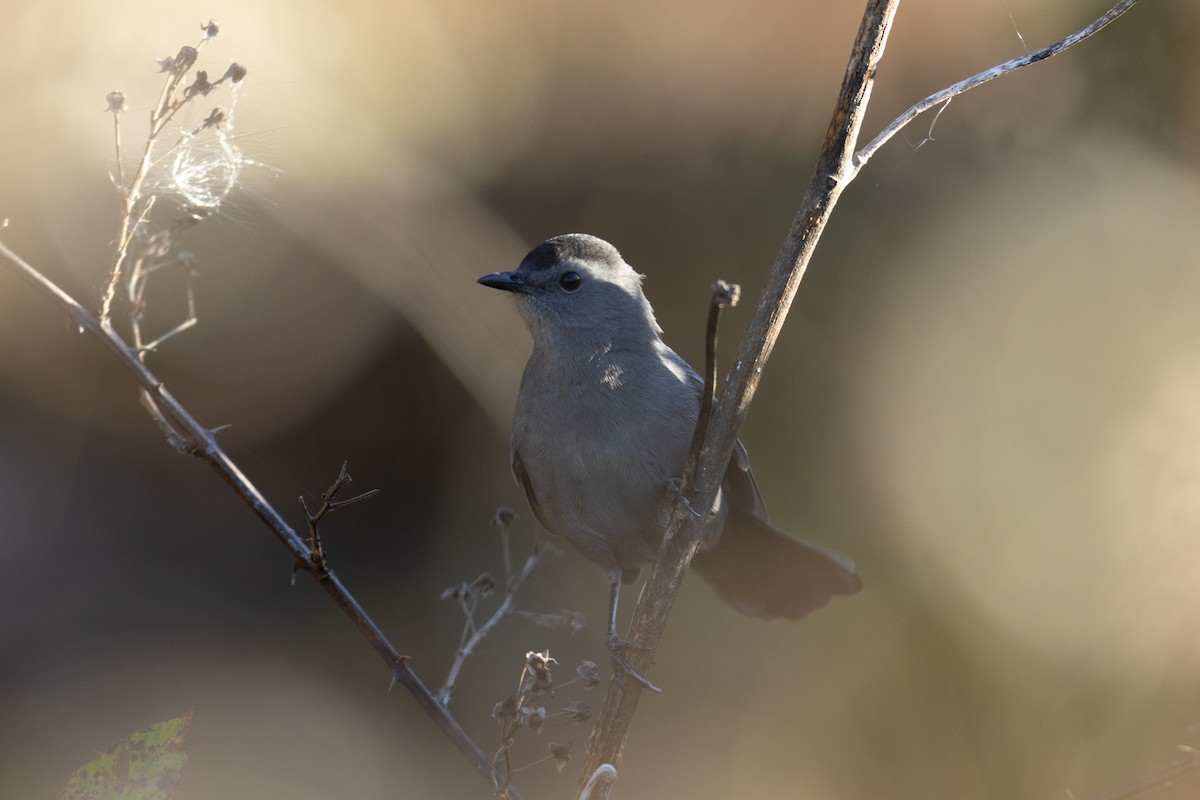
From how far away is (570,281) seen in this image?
146 inches

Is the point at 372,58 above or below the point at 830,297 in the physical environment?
above

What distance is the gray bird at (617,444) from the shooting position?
3365mm

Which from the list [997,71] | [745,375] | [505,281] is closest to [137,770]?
[745,375]

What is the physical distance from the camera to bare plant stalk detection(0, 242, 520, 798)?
1.80m

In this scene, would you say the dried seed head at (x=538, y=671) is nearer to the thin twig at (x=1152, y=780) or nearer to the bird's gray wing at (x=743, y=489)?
the thin twig at (x=1152, y=780)

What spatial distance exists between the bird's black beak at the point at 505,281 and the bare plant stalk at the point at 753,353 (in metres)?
1.59


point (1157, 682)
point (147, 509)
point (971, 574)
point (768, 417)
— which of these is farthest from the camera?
point (768, 417)

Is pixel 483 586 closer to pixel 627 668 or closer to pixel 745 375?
pixel 627 668

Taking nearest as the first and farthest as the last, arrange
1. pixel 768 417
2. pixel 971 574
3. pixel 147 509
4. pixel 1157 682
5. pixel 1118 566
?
pixel 1157 682 → pixel 1118 566 → pixel 971 574 → pixel 147 509 → pixel 768 417

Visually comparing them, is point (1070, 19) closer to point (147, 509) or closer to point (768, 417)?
point (768, 417)

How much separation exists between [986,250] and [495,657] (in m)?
2.64

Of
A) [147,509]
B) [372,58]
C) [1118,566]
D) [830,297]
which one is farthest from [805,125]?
[147,509]

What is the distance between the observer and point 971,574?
3.52 metres

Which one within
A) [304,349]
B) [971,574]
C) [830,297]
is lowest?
[971,574]
